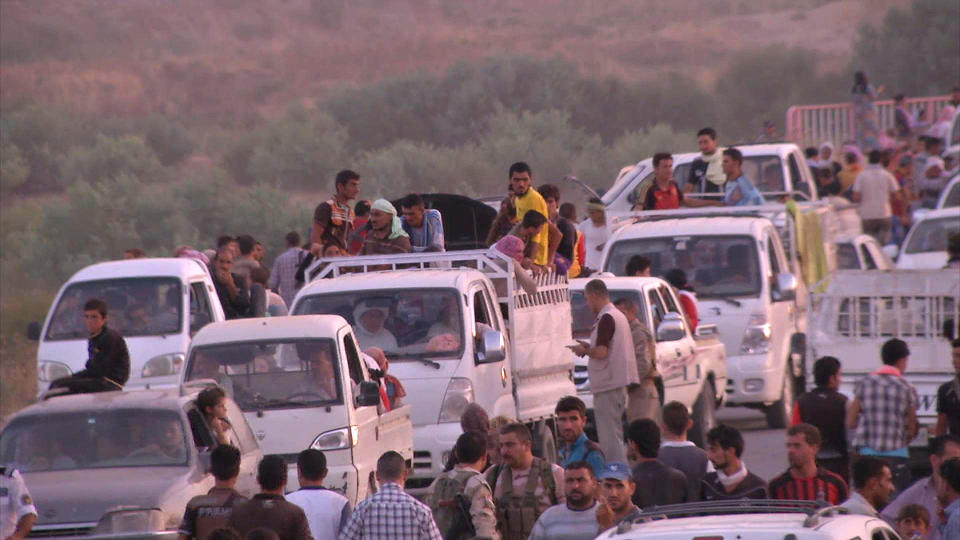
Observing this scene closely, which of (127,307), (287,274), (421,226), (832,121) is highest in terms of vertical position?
(832,121)

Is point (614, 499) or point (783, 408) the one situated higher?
point (614, 499)

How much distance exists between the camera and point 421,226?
16969mm

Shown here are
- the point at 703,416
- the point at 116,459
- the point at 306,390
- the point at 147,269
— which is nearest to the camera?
the point at 116,459

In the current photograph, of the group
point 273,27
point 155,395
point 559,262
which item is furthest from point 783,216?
point 273,27

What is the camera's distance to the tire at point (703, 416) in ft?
58.3

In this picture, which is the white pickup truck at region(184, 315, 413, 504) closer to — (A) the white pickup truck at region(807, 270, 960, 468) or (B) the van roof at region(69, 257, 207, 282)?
(A) the white pickup truck at region(807, 270, 960, 468)

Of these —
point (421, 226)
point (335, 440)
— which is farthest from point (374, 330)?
point (421, 226)

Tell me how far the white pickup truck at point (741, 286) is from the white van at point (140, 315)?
460 cm

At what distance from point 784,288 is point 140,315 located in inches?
273

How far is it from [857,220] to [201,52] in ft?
164

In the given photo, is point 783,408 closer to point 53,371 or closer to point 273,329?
point 53,371

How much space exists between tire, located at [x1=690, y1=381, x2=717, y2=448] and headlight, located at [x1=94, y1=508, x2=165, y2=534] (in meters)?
8.17

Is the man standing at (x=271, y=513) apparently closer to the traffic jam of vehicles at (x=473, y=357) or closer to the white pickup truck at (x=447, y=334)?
the traffic jam of vehicles at (x=473, y=357)

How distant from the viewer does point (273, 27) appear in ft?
254
